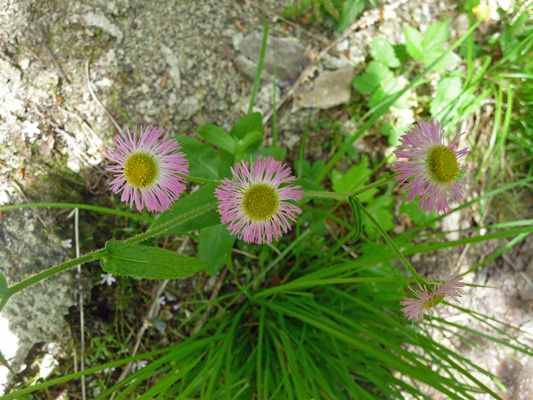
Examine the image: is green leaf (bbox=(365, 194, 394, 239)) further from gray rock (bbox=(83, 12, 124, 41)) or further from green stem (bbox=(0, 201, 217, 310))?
gray rock (bbox=(83, 12, 124, 41))

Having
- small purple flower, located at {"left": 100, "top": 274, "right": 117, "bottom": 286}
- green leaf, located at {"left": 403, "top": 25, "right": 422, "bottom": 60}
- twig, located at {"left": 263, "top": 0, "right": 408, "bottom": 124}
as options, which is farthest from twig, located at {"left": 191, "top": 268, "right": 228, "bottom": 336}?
green leaf, located at {"left": 403, "top": 25, "right": 422, "bottom": 60}

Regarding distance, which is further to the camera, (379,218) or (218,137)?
(379,218)

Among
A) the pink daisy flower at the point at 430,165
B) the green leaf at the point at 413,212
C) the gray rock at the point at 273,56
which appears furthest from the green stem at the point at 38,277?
the green leaf at the point at 413,212

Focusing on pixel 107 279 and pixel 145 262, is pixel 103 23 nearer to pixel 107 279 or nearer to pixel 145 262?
pixel 107 279

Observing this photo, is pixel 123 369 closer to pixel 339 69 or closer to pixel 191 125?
pixel 191 125

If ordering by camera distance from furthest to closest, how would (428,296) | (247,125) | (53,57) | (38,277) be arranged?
(53,57) < (247,125) < (428,296) < (38,277)

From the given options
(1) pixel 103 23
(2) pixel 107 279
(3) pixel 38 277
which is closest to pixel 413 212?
(2) pixel 107 279

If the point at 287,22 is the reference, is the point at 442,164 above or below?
below
